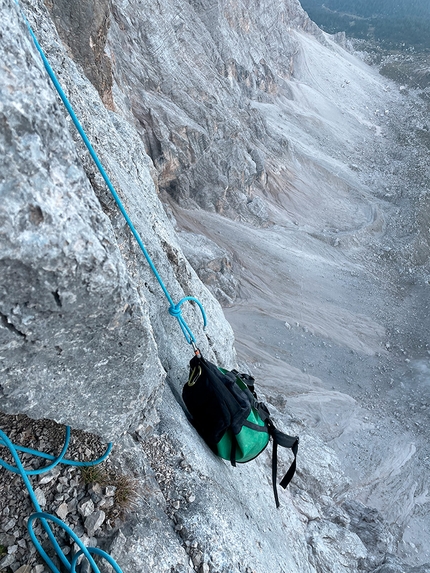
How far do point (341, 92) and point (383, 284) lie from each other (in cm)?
3017

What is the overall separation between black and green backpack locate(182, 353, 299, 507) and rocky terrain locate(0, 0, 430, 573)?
0.60ft

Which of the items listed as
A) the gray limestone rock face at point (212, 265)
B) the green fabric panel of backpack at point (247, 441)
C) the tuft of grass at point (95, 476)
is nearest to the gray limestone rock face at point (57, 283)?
the tuft of grass at point (95, 476)

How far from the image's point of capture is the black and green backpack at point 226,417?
3055mm

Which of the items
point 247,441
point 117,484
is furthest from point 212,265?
point 117,484

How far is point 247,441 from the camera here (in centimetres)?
310

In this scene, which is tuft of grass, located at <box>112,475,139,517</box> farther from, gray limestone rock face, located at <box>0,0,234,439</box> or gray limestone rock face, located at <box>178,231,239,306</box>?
gray limestone rock face, located at <box>178,231,239,306</box>

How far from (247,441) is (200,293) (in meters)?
2.57

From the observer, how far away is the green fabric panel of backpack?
3.10 meters

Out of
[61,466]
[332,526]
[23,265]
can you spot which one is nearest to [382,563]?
[332,526]

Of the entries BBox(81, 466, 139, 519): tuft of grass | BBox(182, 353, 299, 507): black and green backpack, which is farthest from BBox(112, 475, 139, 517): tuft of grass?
BBox(182, 353, 299, 507): black and green backpack

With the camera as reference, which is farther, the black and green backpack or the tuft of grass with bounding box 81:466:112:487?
the black and green backpack

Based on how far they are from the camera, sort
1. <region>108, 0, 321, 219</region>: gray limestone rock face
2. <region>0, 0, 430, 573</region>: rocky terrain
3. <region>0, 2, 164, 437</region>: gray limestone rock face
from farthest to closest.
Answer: <region>108, 0, 321, 219</region>: gray limestone rock face < <region>0, 0, 430, 573</region>: rocky terrain < <region>0, 2, 164, 437</region>: gray limestone rock face

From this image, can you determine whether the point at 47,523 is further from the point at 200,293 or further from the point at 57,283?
the point at 200,293

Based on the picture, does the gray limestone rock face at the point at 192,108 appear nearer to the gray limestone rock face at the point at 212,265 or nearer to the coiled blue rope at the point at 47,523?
the gray limestone rock face at the point at 212,265
